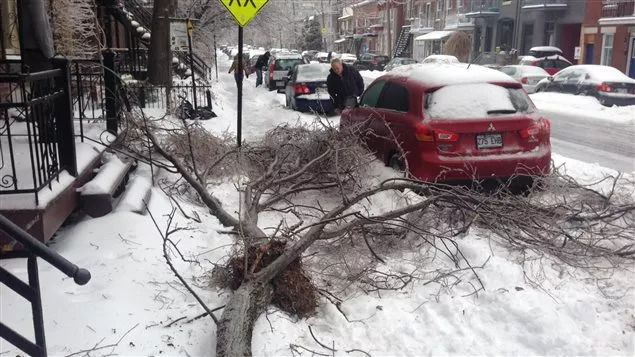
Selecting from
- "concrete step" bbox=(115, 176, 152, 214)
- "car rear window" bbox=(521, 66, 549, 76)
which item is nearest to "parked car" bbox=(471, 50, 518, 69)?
"car rear window" bbox=(521, 66, 549, 76)

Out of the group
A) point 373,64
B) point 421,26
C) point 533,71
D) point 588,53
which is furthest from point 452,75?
point 421,26

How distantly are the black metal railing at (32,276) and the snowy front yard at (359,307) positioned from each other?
501mm

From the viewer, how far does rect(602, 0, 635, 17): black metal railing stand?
30781mm

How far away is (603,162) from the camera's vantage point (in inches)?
428

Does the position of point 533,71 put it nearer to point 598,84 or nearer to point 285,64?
point 598,84

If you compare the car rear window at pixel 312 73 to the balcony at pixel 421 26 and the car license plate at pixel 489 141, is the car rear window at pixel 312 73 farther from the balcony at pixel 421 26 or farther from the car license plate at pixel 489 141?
the balcony at pixel 421 26

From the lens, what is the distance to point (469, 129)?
22.1 feet

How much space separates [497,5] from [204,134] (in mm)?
41506

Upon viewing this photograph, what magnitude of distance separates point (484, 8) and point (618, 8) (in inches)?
610

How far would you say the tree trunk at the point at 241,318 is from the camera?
351 centimetres

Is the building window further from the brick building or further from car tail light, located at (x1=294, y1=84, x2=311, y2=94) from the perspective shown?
car tail light, located at (x1=294, y1=84, x2=311, y2=94)

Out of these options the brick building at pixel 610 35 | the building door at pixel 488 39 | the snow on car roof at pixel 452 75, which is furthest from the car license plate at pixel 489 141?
the building door at pixel 488 39

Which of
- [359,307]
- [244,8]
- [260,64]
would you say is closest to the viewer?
[359,307]

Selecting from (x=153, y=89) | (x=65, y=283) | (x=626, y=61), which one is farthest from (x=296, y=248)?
(x=626, y=61)
